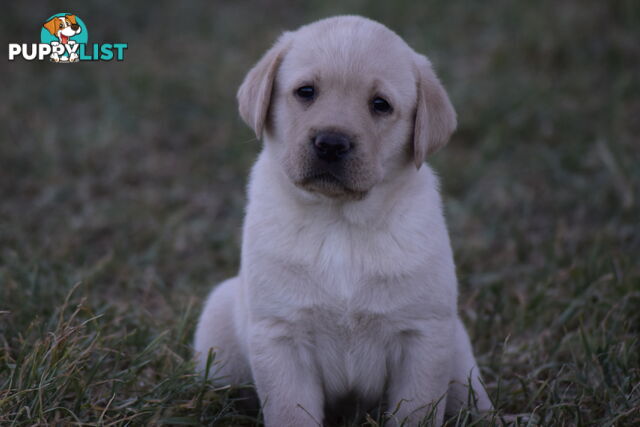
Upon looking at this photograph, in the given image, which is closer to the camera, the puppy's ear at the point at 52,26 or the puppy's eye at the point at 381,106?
the puppy's eye at the point at 381,106

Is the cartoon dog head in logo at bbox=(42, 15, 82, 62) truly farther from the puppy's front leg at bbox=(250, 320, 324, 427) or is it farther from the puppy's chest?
the puppy's chest

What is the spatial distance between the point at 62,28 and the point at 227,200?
6.98ft

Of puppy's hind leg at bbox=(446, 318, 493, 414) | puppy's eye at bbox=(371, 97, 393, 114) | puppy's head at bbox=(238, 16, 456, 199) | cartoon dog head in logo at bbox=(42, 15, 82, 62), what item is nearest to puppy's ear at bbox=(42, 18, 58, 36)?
cartoon dog head in logo at bbox=(42, 15, 82, 62)

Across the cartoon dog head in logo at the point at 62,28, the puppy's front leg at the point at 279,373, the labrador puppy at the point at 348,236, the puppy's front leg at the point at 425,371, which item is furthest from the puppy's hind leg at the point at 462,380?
the cartoon dog head in logo at the point at 62,28

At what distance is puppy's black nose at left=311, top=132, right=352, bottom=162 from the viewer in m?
2.77

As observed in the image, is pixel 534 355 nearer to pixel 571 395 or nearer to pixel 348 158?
pixel 571 395

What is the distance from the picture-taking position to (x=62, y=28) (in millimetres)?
6207

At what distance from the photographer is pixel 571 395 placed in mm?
3375

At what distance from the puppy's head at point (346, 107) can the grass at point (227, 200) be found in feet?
3.45

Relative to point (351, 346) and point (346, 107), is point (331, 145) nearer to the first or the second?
point (346, 107)

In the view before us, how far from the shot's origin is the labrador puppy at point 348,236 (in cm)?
284

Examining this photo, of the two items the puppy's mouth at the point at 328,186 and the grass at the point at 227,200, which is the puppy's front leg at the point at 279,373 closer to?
the grass at the point at 227,200

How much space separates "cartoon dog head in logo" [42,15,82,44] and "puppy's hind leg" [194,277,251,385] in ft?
12.3

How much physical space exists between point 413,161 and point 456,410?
118 cm
